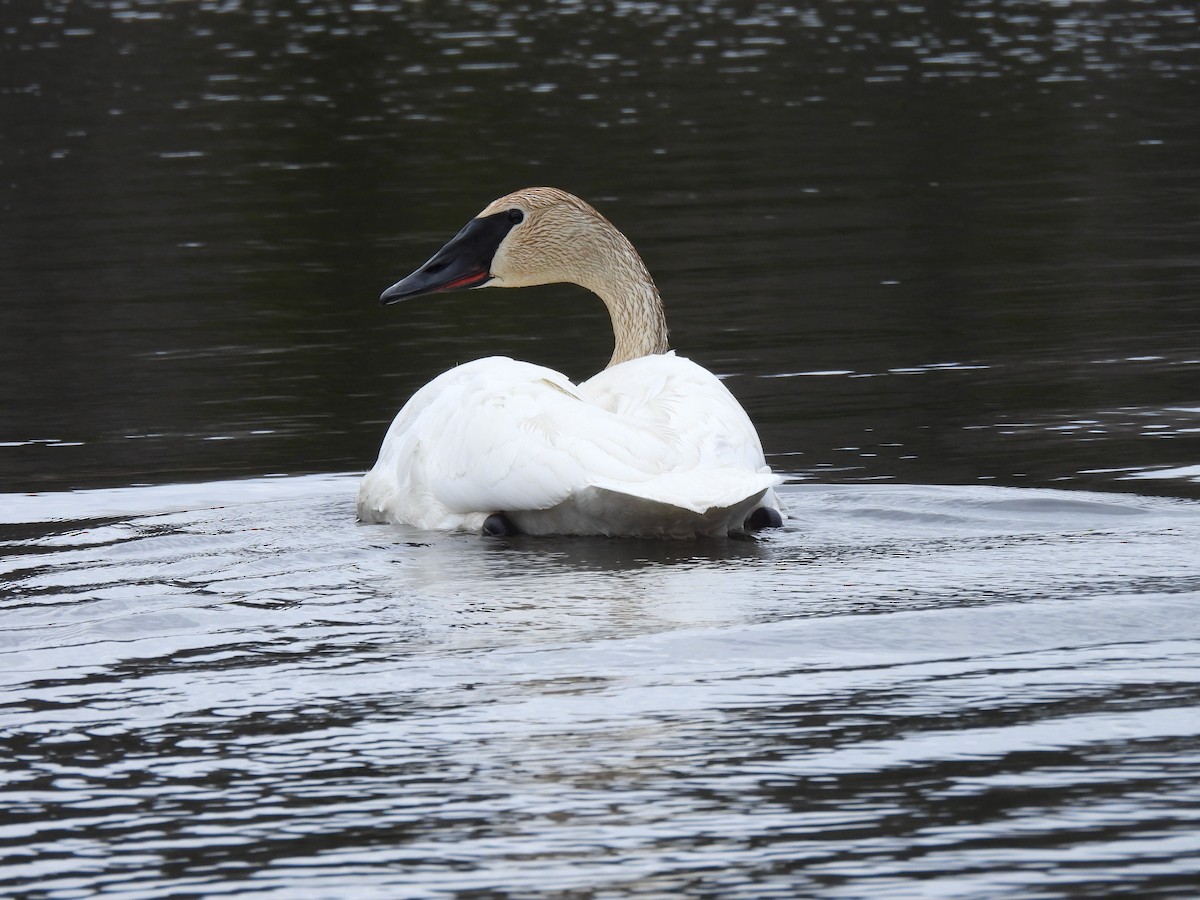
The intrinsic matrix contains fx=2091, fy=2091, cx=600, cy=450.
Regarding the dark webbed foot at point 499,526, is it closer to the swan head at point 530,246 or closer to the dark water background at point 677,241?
the dark water background at point 677,241

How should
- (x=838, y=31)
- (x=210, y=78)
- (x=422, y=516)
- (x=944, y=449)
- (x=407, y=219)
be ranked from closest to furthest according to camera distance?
(x=422, y=516) < (x=944, y=449) < (x=407, y=219) < (x=210, y=78) < (x=838, y=31)

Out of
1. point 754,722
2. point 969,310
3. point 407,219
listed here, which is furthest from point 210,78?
point 754,722

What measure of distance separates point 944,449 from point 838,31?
102 feet

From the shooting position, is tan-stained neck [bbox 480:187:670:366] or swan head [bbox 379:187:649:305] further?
swan head [bbox 379:187:649:305]

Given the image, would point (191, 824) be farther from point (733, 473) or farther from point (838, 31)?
point (838, 31)

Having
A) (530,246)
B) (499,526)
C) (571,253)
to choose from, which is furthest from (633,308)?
(499,526)

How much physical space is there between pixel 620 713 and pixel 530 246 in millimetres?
4889

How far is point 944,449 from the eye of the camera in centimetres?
927

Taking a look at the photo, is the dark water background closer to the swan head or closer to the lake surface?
the lake surface

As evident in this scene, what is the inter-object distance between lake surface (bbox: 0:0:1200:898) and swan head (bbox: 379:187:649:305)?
3.18 ft

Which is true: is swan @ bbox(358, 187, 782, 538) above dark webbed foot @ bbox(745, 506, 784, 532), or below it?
above

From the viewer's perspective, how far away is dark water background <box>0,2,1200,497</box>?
407 inches

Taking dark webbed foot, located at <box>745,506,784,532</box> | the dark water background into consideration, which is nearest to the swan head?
the dark water background

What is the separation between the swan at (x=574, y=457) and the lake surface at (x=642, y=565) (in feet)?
0.46
